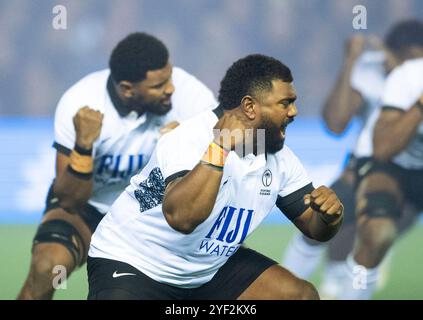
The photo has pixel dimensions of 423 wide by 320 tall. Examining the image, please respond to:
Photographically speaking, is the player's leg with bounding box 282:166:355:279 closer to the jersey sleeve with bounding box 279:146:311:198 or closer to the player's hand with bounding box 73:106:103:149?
the player's hand with bounding box 73:106:103:149

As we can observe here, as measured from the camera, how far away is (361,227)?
7148 mm

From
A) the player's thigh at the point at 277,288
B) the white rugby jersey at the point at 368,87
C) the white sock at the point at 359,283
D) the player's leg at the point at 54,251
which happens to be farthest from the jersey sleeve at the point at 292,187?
the white rugby jersey at the point at 368,87

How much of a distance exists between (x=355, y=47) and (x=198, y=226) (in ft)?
10.2

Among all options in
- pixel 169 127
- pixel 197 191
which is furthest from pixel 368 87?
pixel 197 191

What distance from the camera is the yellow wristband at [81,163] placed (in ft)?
19.7

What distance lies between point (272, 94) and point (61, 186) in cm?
195

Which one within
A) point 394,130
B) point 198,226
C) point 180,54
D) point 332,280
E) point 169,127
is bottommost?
point 332,280

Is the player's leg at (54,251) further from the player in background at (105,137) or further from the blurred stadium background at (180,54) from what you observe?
the blurred stadium background at (180,54)

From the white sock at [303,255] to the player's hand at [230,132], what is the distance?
8.79ft

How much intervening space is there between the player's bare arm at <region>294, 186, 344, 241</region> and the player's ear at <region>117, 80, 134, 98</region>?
174 centimetres

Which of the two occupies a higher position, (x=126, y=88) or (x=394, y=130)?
(x=126, y=88)

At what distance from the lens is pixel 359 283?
6938 millimetres

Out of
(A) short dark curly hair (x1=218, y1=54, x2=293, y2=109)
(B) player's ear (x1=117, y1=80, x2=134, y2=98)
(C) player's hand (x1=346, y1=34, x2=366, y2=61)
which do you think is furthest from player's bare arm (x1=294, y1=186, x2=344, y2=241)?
(C) player's hand (x1=346, y1=34, x2=366, y2=61)

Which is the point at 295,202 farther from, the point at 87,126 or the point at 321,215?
the point at 87,126
